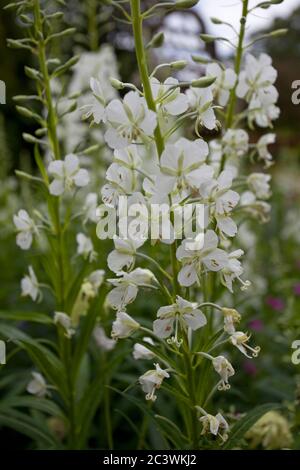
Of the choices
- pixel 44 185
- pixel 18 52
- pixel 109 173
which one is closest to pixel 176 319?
pixel 109 173

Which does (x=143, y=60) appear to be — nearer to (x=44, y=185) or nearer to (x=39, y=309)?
(x=44, y=185)

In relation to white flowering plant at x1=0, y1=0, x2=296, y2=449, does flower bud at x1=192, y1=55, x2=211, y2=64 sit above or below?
above

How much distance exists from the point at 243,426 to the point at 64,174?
116 cm

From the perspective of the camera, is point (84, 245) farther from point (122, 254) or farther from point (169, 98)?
point (169, 98)

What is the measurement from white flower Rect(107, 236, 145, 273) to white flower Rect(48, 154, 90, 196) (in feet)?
2.22

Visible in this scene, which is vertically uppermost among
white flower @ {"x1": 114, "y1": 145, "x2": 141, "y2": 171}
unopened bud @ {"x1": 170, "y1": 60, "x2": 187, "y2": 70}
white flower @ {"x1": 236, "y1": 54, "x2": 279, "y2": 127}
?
white flower @ {"x1": 236, "y1": 54, "x2": 279, "y2": 127}

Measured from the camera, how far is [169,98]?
1.70 meters

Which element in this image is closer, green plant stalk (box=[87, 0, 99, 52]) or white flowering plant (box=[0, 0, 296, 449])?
white flowering plant (box=[0, 0, 296, 449])

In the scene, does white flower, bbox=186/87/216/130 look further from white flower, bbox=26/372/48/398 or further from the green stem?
white flower, bbox=26/372/48/398

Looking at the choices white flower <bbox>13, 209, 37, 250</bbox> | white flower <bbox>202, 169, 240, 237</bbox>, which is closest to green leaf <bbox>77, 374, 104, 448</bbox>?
white flower <bbox>13, 209, 37, 250</bbox>

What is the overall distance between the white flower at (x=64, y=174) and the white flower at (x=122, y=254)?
68 centimetres

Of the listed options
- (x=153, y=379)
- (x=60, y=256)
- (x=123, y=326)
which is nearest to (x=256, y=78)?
(x=60, y=256)

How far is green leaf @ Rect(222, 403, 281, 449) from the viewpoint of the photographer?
1.93m
